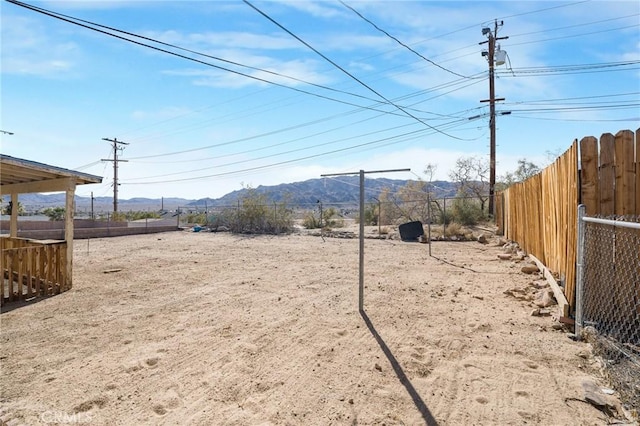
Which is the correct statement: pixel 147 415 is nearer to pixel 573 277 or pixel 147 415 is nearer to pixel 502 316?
pixel 502 316

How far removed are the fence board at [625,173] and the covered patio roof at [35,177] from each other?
9411 millimetres

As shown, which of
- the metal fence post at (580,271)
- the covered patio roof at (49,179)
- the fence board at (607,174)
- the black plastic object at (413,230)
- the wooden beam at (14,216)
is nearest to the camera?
the metal fence post at (580,271)

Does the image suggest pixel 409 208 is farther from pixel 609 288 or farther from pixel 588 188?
pixel 609 288

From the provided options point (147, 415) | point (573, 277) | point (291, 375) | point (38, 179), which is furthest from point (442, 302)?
point (38, 179)

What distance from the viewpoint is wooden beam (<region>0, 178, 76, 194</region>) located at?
27.1ft

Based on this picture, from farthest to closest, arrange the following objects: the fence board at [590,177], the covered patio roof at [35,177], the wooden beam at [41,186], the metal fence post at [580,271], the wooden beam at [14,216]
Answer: the wooden beam at [14,216] → the wooden beam at [41,186] → the covered patio roof at [35,177] → the fence board at [590,177] → the metal fence post at [580,271]

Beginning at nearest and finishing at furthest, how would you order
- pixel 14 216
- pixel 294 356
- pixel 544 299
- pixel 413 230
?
pixel 294 356 < pixel 544 299 < pixel 14 216 < pixel 413 230

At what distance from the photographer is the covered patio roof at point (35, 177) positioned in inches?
284

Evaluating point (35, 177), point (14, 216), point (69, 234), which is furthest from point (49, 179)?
→ point (14, 216)

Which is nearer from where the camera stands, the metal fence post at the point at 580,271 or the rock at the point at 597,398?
the rock at the point at 597,398

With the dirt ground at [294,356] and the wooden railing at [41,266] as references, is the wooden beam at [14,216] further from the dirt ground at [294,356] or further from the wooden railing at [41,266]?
the dirt ground at [294,356]

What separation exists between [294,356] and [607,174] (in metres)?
4.62

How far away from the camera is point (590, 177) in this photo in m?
5.09

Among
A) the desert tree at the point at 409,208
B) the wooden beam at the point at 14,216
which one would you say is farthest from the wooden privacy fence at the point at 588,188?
the desert tree at the point at 409,208
